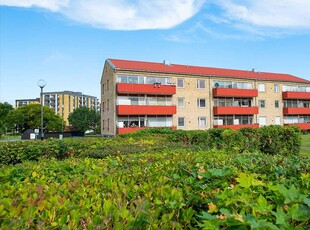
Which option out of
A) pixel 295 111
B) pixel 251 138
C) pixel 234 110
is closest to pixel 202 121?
pixel 234 110

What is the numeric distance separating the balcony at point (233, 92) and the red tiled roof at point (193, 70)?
2.37 metres

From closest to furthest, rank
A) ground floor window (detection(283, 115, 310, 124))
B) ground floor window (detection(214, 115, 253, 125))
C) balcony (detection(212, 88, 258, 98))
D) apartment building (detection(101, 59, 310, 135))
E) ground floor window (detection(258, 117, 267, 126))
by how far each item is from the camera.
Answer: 1. apartment building (detection(101, 59, 310, 135))
2. balcony (detection(212, 88, 258, 98))
3. ground floor window (detection(214, 115, 253, 125))
4. ground floor window (detection(258, 117, 267, 126))
5. ground floor window (detection(283, 115, 310, 124))

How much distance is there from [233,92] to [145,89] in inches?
579

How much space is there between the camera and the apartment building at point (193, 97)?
36125 mm

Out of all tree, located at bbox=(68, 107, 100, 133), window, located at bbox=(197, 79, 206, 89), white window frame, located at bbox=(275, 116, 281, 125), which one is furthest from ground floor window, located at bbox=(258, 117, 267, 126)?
tree, located at bbox=(68, 107, 100, 133)

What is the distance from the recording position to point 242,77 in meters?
43.2

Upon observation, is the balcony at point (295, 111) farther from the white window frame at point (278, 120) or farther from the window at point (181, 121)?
the window at point (181, 121)

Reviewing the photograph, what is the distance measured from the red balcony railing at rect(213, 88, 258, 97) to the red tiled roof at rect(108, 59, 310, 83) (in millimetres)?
2382

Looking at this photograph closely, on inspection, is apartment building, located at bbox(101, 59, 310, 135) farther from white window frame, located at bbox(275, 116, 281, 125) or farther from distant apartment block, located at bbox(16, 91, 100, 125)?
distant apartment block, located at bbox(16, 91, 100, 125)

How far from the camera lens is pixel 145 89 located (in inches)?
1430

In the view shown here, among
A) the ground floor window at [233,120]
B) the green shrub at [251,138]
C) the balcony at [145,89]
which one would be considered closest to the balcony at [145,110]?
the balcony at [145,89]

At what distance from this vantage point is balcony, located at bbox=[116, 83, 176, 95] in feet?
115

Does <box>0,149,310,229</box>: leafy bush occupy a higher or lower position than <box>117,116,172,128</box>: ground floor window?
lower

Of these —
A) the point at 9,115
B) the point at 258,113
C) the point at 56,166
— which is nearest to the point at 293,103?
the point at 258,113
